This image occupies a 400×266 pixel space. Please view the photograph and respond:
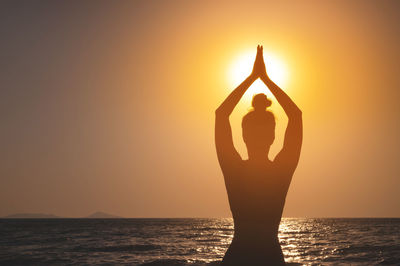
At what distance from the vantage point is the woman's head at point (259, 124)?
A: 2648mm

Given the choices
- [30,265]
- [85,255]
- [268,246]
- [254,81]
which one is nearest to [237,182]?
[268,246]

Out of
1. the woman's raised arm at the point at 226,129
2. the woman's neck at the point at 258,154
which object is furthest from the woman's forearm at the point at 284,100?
the woman's neck at the point at 258,154

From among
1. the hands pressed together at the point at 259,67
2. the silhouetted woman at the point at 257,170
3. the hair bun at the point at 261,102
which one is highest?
the hands pressed together at the point at 259,67

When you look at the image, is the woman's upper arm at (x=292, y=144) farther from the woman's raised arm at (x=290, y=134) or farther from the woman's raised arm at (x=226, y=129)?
the woman's raised arm at (x=226, y=129)

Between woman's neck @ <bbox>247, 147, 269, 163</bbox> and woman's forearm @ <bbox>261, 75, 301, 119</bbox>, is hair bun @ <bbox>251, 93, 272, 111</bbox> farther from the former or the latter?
woman's neck @ <bbox>247, 147, 269, 163</bbox>

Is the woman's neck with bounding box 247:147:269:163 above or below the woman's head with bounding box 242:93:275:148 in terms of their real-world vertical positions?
below

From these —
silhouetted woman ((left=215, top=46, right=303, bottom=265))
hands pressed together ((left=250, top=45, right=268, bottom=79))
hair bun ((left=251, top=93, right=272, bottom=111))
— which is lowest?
silhouetted woman ((left=215, top=46, right=303, bottom=265))

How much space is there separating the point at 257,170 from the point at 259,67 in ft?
2.18

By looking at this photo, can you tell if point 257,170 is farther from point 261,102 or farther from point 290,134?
point 261,102

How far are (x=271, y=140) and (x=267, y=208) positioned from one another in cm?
44

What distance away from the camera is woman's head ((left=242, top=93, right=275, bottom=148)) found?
8.69ft

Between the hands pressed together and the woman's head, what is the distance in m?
0.16

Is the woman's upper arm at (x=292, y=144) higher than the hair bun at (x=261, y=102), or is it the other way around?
the hair bun at (x=261, y=102)

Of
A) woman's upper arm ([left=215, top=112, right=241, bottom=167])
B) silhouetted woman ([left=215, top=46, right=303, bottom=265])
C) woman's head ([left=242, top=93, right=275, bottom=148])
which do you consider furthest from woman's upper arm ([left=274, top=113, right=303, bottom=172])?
woman's upper arm ([left=215, top=112, right=241, bottom=167])
